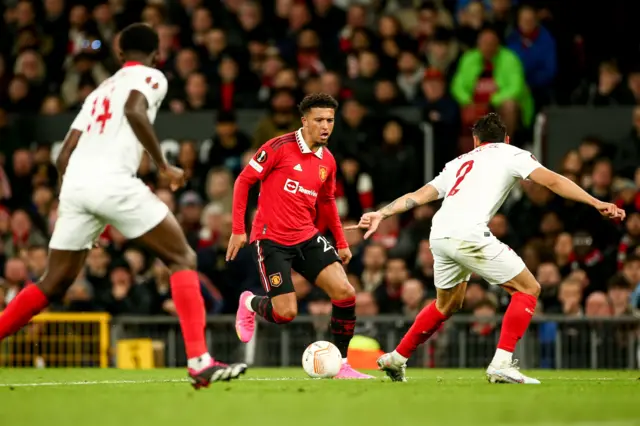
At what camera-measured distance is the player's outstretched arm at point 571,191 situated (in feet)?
31.7

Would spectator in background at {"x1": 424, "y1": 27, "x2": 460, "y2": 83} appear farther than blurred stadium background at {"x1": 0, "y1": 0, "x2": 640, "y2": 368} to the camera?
Yes

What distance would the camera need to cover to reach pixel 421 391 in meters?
8.95

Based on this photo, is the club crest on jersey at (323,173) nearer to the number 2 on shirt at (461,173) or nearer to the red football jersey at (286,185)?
the red football jersey at (286,185)

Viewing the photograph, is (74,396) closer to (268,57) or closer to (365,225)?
(365,225)

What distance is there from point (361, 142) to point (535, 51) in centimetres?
252

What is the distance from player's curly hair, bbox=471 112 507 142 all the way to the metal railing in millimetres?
4192

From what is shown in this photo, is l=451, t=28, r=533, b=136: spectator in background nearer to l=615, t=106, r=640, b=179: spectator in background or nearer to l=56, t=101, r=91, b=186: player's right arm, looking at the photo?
l=615, t=106, r=640, b=179: spectator in background

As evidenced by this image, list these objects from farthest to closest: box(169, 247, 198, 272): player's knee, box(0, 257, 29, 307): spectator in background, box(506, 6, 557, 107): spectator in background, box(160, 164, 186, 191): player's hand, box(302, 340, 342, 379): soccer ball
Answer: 1. box(506, 6, 557, 107): spectator in background
2. box(0, 257, 29, 307): spectator in background
3. box(302, 340, 342, 379): soccer ball
4. box(169, 247, 198, 272): player's knee
5. box(160, 164, 186, 191): player's hand

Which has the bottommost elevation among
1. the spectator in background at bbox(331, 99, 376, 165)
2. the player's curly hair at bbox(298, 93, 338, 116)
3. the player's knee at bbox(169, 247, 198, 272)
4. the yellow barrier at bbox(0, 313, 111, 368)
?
the yellow barrier at bbox(0, 313, 111, 368)

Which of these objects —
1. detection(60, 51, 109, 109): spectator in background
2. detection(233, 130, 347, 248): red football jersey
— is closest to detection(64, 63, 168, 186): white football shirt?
detection(233, 130, 347, 248): red football jersey

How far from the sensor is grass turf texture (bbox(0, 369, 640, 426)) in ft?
22.7

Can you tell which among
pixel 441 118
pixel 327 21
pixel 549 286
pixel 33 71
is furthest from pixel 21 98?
pixel 549 286

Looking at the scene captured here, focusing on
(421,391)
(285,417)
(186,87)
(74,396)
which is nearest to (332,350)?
(421,391)

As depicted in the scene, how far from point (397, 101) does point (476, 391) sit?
9117 millimetres
